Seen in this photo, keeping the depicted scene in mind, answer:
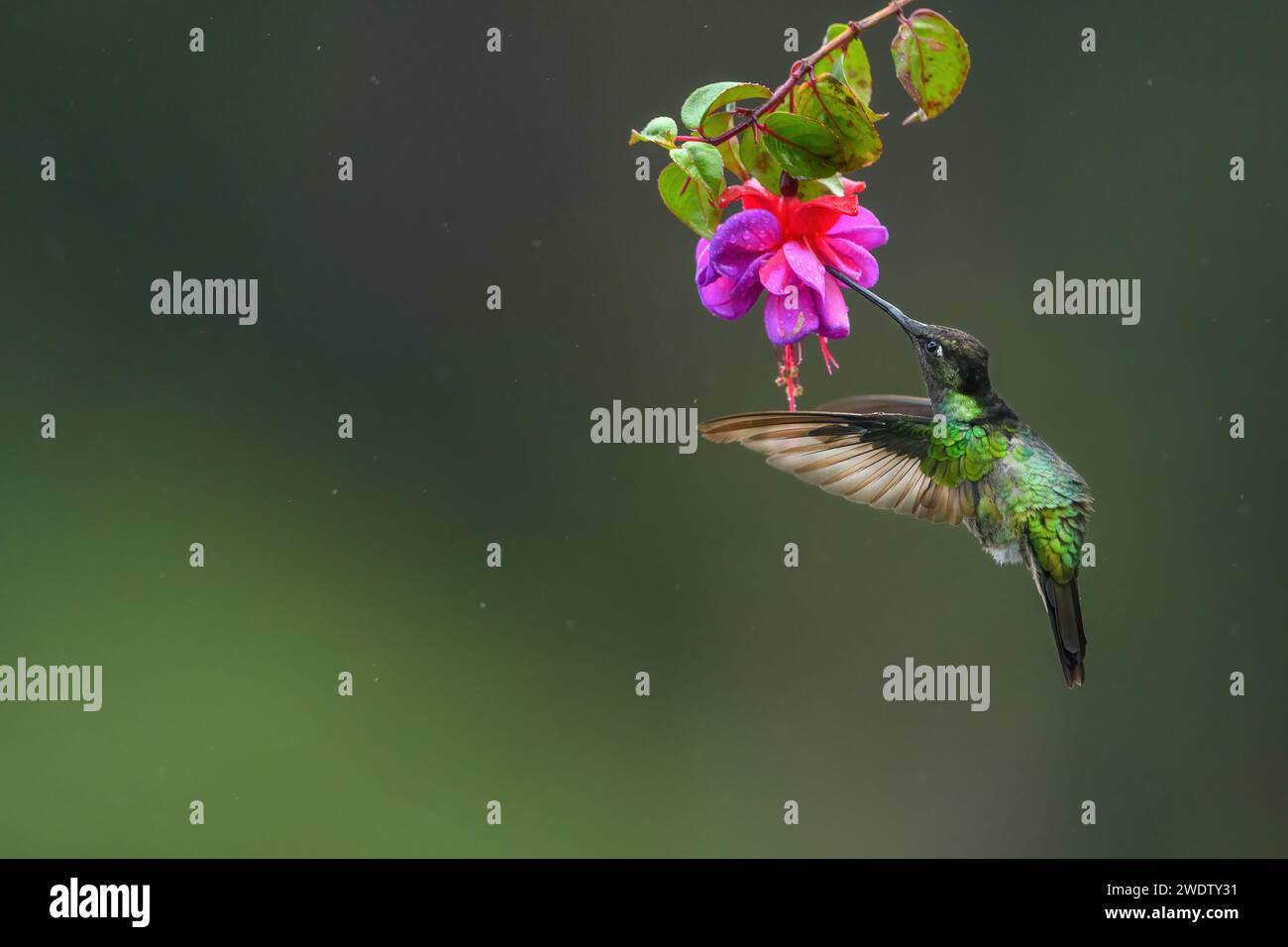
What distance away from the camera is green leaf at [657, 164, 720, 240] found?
107 cm

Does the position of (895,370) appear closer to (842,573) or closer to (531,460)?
(842,573)

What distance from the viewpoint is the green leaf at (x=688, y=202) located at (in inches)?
41.9

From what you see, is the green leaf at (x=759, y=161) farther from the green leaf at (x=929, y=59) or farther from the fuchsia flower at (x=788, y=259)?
the green leaf at (x=929, y=59)

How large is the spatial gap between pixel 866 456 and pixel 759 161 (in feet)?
1.71

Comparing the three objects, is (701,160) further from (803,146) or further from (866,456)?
(866,456)

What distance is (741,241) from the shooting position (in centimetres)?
107

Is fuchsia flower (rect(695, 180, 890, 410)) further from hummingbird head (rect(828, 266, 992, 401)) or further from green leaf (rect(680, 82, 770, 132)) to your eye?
hummingbird head (rect(828, 266, 992, 401))

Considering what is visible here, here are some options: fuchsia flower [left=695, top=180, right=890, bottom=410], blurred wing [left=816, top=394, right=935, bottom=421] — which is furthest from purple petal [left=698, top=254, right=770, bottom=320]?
blurred wing [left=816, top=394, right=935, bottom=421]

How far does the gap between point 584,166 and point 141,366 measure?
128 centimetres

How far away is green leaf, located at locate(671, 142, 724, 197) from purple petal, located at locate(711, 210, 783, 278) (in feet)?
0.13

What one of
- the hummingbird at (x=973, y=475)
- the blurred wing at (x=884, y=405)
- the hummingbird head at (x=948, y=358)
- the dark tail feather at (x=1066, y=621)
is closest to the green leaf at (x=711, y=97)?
the hummingbird head at (x=948, y=358)

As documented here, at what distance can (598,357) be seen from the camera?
3566 millimetres

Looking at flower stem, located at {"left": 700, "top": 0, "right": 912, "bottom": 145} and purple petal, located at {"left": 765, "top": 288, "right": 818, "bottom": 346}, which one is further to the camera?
purple petal, located at {"left": 765, "top": 288, "right": 818, "bottom": 346}

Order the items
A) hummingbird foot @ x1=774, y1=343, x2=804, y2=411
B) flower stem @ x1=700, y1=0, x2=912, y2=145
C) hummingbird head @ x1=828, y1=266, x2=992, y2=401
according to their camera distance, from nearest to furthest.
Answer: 1. flower stem @ x1=700, y1=0, x2=912, y2=145
2. hummingbird foot @ x1=774, y1=343, x2=804, y2=411
3. hummingbird head @ x1=828, y1=266, x2=992, y2=401
